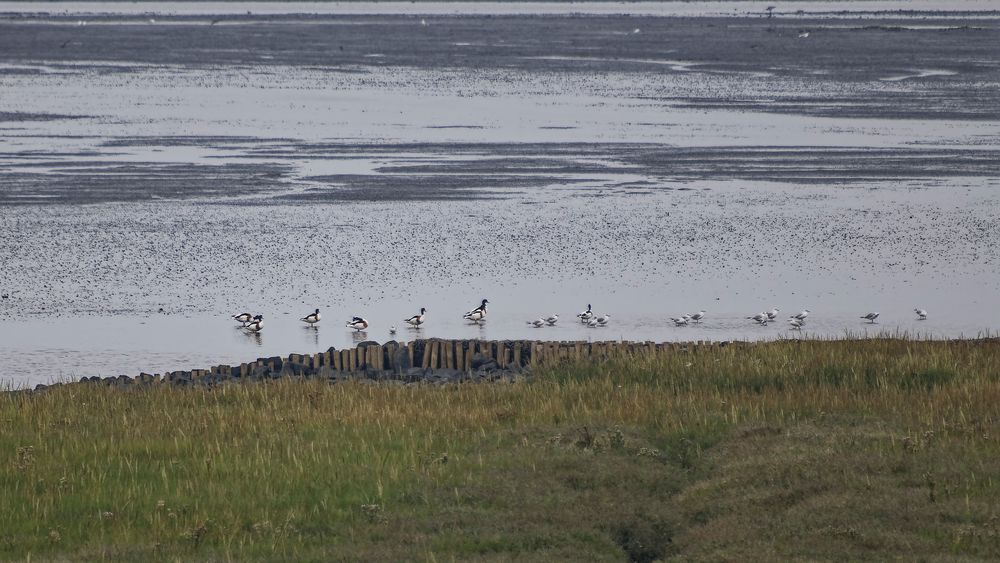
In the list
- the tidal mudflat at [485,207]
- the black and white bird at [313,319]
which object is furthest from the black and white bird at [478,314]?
the black and white bird at [313,319]

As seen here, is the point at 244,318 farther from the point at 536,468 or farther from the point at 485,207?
the point at 536,468

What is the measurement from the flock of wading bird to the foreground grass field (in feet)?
19.1

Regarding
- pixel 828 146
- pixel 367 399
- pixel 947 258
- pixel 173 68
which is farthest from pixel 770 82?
pixel 367 399

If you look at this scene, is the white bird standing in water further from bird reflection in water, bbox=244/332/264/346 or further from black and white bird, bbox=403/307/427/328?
bird reflection in water, bbox=244/332/264/346

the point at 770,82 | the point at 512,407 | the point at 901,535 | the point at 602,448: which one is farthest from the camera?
the point at 770,82

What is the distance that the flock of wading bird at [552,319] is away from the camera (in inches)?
841

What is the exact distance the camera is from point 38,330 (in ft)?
70.1

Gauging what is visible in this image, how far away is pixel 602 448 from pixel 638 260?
14.8m

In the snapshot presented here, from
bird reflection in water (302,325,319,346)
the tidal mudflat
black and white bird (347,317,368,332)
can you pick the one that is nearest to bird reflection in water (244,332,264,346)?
the tidal mudflat

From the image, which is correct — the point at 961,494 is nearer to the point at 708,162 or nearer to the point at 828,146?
the point at 708,162

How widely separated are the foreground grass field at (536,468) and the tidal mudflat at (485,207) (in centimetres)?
572

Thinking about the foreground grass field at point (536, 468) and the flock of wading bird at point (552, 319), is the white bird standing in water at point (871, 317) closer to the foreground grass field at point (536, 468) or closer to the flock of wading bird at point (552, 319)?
the flock of wading bird at point (552, 319)

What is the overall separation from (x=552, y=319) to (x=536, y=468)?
34.4ft

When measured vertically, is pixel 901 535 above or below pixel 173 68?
below
